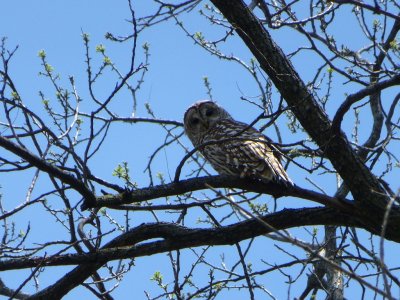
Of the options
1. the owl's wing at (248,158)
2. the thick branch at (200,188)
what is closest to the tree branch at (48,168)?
the thick branch at (200,188)

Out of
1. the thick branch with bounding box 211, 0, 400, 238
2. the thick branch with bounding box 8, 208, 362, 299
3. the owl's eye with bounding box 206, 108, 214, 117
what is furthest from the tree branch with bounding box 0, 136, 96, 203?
the owl's eye with bounding box 206, 108, 214, 117

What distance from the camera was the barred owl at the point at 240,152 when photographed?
499cm

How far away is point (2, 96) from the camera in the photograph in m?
4.08

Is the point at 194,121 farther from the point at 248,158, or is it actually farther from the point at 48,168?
the point at 48,168

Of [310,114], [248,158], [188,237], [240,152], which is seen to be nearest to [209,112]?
[240,152]

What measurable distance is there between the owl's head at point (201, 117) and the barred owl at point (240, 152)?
0.12 feet

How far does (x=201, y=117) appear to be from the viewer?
8.21 m

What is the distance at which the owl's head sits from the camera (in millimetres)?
8125

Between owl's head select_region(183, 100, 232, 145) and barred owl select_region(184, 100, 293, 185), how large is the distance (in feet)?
0.12

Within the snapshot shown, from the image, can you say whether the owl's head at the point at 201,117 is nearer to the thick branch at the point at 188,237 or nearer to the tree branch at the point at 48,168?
the thick branch at the point at 188,237

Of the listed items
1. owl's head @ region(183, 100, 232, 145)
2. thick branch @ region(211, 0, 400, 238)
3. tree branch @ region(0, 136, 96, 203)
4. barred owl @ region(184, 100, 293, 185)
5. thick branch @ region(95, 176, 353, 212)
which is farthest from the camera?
owl's head @ region(183, 100, 232, 145)

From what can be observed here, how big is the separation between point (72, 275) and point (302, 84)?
1824 mm

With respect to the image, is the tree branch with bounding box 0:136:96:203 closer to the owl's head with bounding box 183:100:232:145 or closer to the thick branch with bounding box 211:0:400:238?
the thick branch with bounding box 211:0:400:238

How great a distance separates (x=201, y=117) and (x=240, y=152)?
254cm
